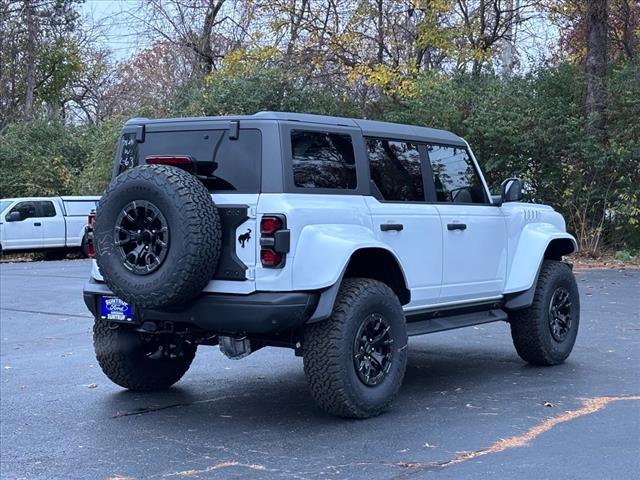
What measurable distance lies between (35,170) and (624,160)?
2069cm

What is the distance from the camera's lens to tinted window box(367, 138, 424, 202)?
7.17 m

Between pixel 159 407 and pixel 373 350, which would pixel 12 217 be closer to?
pixel 159 407

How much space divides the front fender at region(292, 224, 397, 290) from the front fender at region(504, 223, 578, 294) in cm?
224

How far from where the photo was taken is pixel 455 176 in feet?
26.5

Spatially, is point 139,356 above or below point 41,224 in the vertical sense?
below

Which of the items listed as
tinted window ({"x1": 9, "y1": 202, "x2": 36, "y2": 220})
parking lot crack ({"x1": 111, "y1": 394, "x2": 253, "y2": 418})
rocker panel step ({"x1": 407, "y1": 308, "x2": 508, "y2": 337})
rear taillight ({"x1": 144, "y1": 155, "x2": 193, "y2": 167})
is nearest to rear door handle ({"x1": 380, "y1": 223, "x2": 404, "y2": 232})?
rocker panel step ({"x1": 407, "y1": 308, "x2": 508, "y2": 337})

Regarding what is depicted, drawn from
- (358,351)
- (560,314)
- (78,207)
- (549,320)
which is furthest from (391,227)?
(78,207)

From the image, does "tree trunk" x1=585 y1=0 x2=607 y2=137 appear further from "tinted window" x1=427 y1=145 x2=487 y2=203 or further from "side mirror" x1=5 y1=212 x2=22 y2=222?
"side mirror" x1=5 y1=212 x2=22 y2=222

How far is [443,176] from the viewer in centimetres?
790

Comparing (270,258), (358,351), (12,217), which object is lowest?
(358,351)

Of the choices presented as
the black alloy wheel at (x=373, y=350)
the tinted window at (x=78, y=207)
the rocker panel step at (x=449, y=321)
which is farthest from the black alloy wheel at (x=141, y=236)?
the tinted window at (x=78, y=207)

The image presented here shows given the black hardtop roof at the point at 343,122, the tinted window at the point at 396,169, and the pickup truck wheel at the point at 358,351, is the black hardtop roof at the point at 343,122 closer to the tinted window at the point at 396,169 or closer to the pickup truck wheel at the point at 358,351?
the tinted window at the point at 396,169

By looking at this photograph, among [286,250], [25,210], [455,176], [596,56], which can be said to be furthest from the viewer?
[25,210]

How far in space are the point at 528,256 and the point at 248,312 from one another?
10.5 feet
